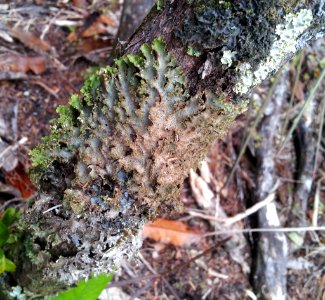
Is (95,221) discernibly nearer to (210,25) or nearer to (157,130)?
(157,130)

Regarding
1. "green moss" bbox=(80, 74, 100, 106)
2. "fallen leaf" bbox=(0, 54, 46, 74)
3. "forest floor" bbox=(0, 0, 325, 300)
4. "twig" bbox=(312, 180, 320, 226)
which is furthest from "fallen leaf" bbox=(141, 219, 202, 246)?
"green moss" bbox=(80, 74, 100, 106)

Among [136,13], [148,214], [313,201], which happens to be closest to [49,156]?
[148,214]

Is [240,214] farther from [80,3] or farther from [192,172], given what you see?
[80,3]

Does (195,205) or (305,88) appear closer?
(195,205)

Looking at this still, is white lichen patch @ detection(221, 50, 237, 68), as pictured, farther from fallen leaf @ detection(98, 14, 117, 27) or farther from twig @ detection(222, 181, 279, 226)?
fallen leaf @ detection(98, 14, 117, 27)

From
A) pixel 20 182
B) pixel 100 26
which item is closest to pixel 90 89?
pixel 20 182
